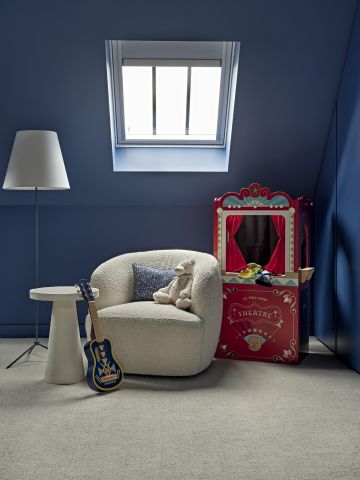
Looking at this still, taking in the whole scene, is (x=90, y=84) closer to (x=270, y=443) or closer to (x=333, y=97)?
(x=333, y=97)

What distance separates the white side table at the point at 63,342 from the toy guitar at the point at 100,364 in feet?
0.60

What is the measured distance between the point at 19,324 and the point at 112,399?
6.26 feet

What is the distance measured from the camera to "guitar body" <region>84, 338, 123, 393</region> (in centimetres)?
344

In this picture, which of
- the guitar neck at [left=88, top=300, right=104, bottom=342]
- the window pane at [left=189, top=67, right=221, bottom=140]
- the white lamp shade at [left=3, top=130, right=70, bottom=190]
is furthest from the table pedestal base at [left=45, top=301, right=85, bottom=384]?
the window pane at [left=189, top=67, right=221, bottom=140]

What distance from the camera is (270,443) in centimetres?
263

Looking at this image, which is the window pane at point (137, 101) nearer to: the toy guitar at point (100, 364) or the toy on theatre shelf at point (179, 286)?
the toy on theatre shelf at point (179, 286)

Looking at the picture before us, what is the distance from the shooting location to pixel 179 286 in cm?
405

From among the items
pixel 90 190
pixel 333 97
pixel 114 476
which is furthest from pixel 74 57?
pixel 114 476

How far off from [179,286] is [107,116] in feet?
4.43

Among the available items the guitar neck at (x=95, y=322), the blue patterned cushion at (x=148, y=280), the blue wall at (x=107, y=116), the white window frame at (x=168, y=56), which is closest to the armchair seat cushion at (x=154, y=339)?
the guitar neck at (x=95, y=322)

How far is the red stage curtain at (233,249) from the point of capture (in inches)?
174

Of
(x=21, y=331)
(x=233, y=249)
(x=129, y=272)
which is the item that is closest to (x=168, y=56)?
(x=233, y=249)

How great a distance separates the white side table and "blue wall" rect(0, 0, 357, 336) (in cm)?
132

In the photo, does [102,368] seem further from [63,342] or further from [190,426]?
[190,426]
